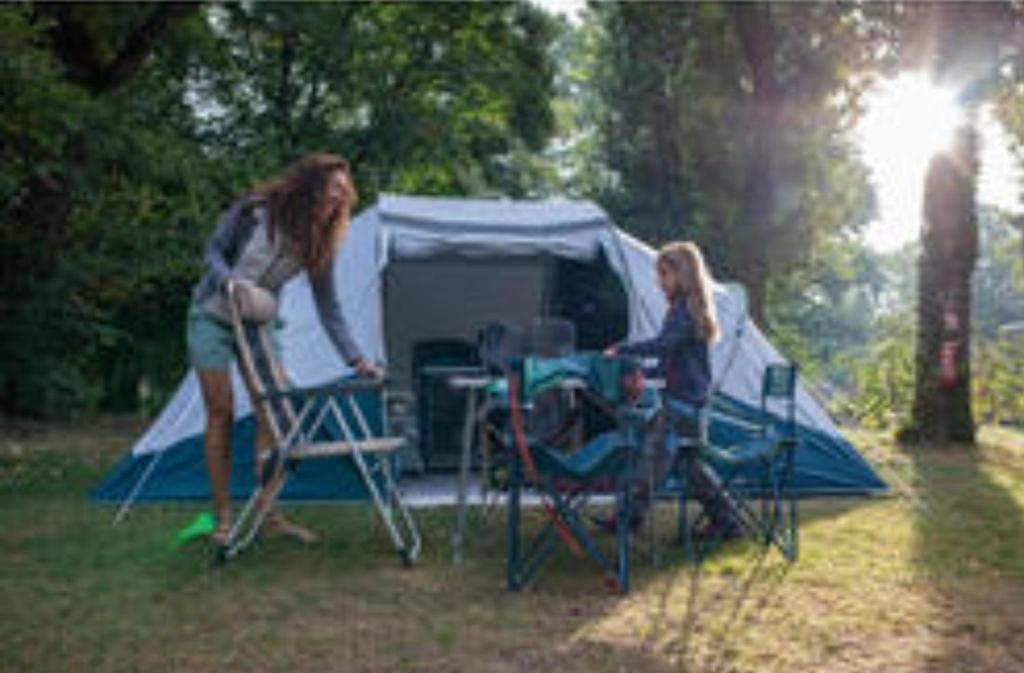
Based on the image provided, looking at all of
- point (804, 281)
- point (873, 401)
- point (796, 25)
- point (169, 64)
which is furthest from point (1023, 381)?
point (804, 281)

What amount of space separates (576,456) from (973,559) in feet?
5.70

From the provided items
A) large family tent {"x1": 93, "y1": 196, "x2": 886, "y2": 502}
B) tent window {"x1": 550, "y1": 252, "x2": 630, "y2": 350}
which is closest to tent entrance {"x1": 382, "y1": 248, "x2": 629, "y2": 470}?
tent window {"x1": 550, "y1": 252, "x2": 630, "y2": 350}

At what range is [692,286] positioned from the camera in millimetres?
4707

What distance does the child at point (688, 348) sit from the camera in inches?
185

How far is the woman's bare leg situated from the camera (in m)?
4.31

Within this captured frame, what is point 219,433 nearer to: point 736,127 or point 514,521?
point 514,521

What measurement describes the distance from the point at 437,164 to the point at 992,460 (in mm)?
9637

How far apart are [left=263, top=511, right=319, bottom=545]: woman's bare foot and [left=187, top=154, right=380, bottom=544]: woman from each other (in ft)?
1.21

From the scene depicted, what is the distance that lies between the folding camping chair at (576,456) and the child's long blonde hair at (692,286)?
2.34ft

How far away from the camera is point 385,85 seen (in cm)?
1557

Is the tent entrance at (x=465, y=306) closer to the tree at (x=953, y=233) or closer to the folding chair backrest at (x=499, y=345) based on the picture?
the folding chair backrest at (x=499, y=345)

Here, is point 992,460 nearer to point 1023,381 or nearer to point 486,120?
point 1023,381

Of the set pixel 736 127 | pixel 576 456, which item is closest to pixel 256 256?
A: pixel 576 456

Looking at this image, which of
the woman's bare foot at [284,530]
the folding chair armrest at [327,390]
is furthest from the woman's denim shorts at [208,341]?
the woman's bare foot at [284,530]
